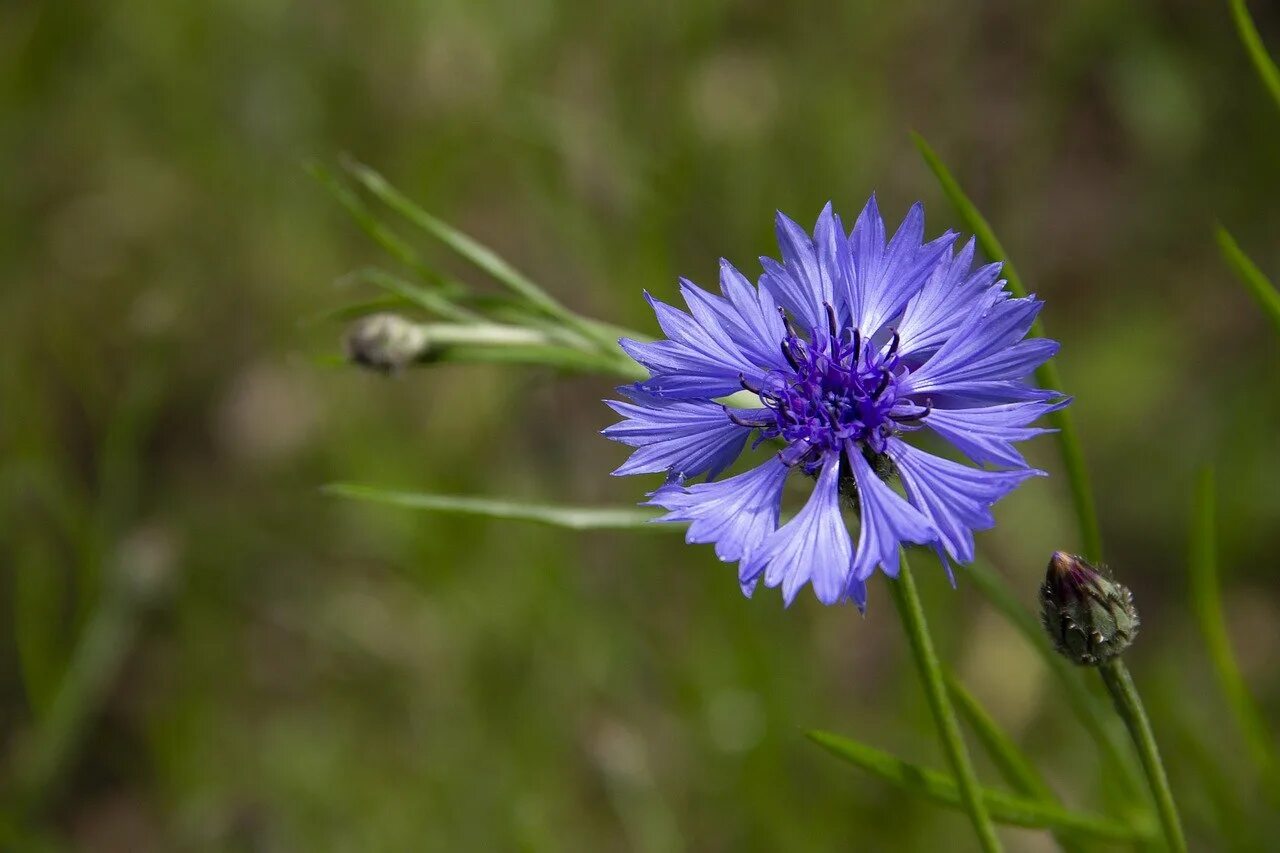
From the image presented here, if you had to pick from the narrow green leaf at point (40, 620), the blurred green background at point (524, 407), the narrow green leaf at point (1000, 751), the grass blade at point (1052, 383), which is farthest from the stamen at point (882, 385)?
the narrow green leaf at point (40, 620)

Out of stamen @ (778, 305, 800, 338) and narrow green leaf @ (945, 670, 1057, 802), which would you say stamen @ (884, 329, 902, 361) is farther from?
narrow green leaf @ (945, 670, 1057, 802)

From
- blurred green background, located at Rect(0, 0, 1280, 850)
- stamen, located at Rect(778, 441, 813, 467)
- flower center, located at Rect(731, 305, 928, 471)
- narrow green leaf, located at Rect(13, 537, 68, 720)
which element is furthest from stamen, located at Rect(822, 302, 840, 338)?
narrow green leaf, located at Rect(13, 537, 68, 720)

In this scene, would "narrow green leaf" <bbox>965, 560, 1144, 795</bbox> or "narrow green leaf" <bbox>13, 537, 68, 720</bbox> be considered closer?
Result: "narrow green leaf" <bbox>965, 560, 1144, 795</bbox>

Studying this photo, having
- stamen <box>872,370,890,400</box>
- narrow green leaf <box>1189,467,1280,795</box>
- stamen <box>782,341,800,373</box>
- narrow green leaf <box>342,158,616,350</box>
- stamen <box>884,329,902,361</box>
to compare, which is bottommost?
narrow green leaf <box>1189,467,1280,795</box>

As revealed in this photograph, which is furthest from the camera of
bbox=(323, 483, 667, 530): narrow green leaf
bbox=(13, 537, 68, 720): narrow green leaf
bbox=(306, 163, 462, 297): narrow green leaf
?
bbox=(13, 537, 68, 720): narrow green leaf

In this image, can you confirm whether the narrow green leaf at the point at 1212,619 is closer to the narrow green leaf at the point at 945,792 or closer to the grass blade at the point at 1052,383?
the grass blade at the point at 1052,383
